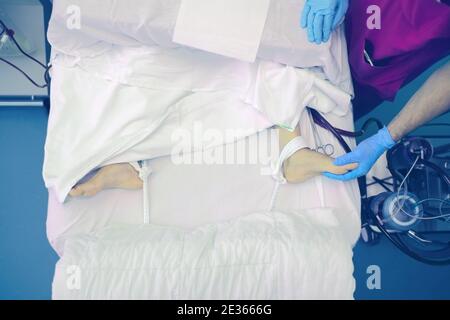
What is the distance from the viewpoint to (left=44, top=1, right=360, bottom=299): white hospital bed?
2.75 feet

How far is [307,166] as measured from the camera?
3.12 feet

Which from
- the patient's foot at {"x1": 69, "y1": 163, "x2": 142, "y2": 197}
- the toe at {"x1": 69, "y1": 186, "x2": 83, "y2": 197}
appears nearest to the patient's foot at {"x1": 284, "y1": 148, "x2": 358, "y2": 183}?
the patient's foot at {"x1": 69, "y1": 163, "x2": 142, "y2": 197}

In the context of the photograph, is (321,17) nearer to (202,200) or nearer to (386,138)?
(386,138)

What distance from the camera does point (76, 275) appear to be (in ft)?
2.65

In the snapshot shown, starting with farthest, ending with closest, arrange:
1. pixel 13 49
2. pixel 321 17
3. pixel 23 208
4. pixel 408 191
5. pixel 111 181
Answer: pixel 23 208, pixel 13 49, pixel 408 191, pixel 111 181, pixel 321 17

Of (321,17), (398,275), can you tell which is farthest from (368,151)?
(398,275)

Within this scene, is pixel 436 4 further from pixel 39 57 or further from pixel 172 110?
pixel 39 57

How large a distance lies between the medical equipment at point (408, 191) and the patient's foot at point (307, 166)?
9 cm

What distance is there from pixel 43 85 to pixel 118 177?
539mm

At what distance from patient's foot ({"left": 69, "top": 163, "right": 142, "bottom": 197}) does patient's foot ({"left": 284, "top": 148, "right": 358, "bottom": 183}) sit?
0.37 meters

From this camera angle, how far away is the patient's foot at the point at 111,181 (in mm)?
912

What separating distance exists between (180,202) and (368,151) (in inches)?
18.4

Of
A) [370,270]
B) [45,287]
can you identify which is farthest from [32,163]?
[370,270]

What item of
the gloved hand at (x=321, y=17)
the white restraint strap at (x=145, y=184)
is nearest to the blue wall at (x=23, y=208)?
the white restraint strap at (x=145, y=184)
